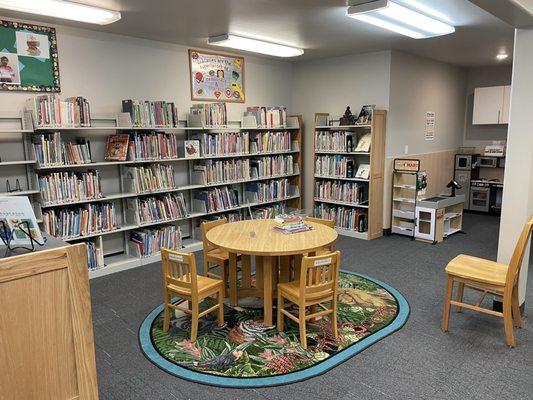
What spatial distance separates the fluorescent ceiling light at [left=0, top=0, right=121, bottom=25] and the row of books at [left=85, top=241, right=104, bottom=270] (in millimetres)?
2432

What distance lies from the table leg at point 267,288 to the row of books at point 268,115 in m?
3.33

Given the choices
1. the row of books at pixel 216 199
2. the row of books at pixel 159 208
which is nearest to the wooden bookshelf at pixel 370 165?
the row of books at pixel 216 199

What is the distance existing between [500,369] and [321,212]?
13.7 ft

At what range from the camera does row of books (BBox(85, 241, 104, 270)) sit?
15.1 ft

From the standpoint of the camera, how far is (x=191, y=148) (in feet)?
17.7

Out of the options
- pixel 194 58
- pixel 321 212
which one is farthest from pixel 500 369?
pixel 194 58

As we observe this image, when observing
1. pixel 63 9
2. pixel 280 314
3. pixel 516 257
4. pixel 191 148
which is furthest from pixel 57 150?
pixel 516 257

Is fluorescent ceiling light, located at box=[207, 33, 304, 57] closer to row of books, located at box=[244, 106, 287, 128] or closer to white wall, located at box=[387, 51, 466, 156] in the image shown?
row of books, located at box=[244, 106, 287, 128]

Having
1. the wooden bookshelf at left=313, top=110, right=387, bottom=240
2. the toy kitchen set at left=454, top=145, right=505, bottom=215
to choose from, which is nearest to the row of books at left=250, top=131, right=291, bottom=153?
the wooden bookshelf at left=313, top=110, right=387, bottom=240

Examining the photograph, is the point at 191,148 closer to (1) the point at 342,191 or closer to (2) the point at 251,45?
(2) the point at 251,45

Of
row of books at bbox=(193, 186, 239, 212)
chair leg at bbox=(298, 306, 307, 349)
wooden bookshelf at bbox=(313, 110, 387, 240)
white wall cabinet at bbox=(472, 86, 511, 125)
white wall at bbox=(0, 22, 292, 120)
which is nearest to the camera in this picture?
chair leg at bbox=(298, 306, 307, 349)

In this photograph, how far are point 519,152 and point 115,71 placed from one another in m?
4.45

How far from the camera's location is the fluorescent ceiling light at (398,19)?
11.9 ft

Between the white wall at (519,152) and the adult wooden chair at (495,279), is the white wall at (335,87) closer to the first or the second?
the white wall at (519,152)
